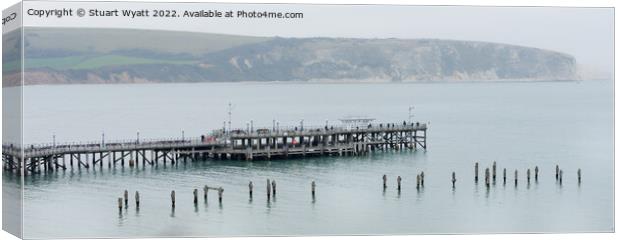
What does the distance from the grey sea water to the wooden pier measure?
2.17 ft

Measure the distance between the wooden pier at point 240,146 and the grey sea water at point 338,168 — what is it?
66 cm

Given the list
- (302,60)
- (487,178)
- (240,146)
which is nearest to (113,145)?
(240,146)

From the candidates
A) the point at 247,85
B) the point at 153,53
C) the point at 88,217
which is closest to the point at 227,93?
the point at 247,85

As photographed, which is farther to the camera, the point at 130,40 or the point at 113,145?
the point at 113,145

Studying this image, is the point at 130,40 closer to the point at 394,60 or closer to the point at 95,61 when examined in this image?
the point at 95,61

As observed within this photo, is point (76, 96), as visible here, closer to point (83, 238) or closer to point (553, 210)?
point (83, 238)

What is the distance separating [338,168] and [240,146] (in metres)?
5.88

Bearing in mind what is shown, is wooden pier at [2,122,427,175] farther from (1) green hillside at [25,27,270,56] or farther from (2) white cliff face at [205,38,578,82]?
(2) white cliff face at [205,38,578,82]

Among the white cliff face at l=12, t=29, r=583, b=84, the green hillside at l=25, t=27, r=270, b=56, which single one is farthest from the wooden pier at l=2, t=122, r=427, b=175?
the green hillside at l=25, t=27, r=270, b=56

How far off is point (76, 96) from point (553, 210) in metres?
19.0

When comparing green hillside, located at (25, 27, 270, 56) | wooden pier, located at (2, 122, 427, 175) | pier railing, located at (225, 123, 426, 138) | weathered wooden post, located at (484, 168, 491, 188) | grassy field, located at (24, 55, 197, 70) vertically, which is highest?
green hillside, located at (25, 27, 270, 56)

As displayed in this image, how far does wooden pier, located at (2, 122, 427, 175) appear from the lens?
221ft

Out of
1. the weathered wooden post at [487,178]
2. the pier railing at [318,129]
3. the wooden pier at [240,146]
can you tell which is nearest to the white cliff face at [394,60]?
the weathered wooden post at [487,178]

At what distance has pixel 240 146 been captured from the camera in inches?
2862
